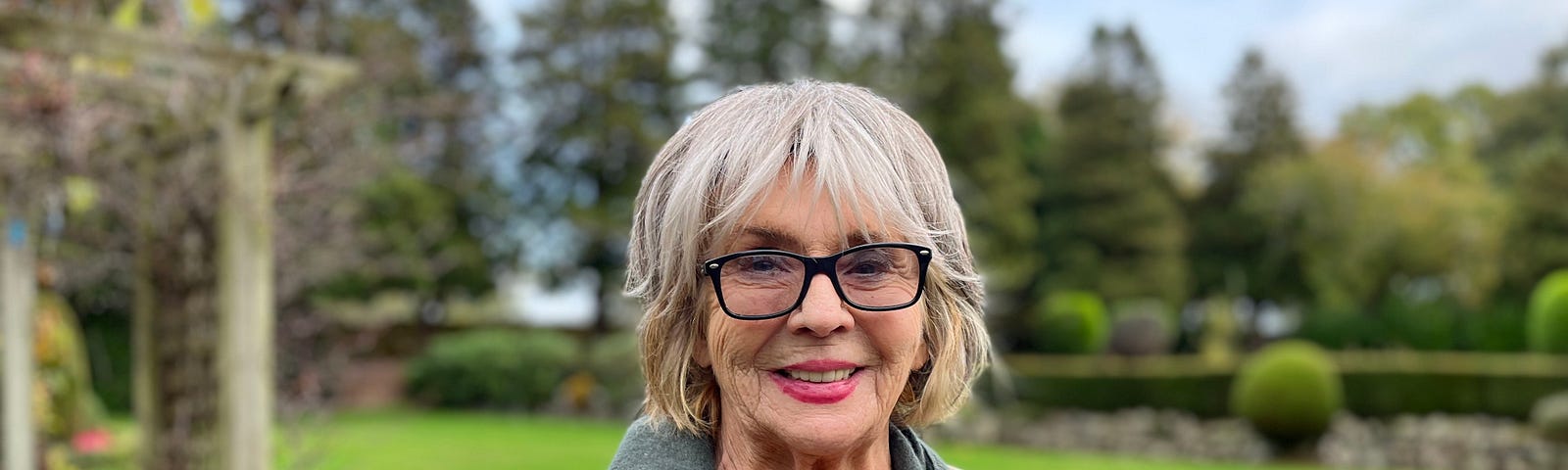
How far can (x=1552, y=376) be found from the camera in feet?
42.7

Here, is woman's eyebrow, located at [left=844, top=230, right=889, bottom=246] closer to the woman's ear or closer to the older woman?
the older woman

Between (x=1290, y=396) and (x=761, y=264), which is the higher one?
(x=761, y=264)

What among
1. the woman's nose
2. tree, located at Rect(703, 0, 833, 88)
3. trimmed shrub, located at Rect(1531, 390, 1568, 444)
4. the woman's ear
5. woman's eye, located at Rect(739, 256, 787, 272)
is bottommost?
trimmed shrub, located at Rect(1531, 390, 1568, 444)

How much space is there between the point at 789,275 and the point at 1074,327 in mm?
20946

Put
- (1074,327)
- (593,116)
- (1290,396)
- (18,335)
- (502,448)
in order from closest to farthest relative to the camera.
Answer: (18,335) < (502,448) < (1290,396) < (1074,327) < (593,116)

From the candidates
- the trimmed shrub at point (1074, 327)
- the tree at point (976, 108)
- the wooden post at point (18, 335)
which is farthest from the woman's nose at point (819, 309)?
the tree at point (976, 108)

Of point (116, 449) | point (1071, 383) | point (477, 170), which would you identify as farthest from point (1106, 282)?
point (116, 449)

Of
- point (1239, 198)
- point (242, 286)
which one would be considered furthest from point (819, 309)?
point (1239, 198)

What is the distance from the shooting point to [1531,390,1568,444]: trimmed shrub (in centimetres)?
1173

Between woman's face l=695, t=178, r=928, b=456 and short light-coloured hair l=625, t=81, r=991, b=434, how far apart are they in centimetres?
2

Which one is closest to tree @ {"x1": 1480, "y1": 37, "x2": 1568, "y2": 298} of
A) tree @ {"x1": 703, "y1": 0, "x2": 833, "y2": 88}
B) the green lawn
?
tree @ {"x1": 703, "y1": 0, "x2": 833, "y2": 88}

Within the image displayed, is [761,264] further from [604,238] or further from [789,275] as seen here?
[604,238]

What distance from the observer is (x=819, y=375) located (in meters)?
1.32

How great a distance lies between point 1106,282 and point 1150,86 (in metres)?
4.99
